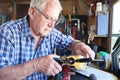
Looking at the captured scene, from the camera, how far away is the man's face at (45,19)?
4.34 feet

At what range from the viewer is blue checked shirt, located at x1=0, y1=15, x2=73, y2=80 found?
1.23 metres

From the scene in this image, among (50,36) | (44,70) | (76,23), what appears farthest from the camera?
(76,23)

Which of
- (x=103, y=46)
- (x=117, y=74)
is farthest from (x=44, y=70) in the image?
(x=103, y=46)

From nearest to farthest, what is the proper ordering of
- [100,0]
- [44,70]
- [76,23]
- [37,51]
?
1. [44,70]
2. [37,51]
3. [100,0]
4. [76,23]

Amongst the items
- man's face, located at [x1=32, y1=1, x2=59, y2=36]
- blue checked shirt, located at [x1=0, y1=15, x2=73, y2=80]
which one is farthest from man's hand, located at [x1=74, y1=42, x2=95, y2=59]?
man's face, located at [x1=32, y1=1, x2=59, y2=36]

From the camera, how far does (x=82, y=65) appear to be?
1823 millimetres

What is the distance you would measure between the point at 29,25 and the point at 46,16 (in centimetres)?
15

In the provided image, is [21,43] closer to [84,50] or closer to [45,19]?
[45,19]

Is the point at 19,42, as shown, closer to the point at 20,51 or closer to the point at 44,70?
the point at 20,51

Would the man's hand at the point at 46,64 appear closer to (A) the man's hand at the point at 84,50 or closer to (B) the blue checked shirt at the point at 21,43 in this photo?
(B) the blue checked shirt at the point at 21,43

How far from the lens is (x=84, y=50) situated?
142 centimetres

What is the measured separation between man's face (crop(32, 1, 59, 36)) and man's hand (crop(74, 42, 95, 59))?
0.85ft

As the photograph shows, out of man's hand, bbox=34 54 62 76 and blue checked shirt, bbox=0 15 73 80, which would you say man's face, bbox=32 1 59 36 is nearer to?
blue checked shirt, bbox=0 15 73 80

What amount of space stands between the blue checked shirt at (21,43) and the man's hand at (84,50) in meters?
0.13
